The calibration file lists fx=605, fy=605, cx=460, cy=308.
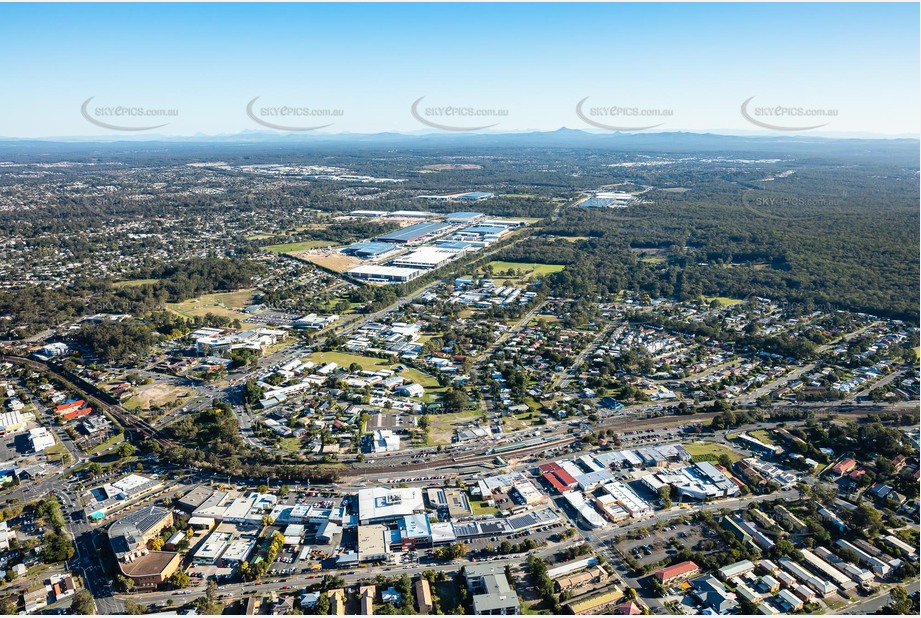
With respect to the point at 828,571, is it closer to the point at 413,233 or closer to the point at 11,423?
the point at 11,423

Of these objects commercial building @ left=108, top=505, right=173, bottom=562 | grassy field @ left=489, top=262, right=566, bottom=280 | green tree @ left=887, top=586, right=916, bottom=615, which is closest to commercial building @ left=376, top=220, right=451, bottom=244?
grassy field @ left=489, top=262, right=566, bottom=280

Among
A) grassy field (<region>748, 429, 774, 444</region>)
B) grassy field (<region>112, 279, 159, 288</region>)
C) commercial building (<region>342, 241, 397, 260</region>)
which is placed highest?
commercial building (<region>342, 241, 397, 260</region>)

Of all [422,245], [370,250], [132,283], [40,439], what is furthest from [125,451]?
[422,245]

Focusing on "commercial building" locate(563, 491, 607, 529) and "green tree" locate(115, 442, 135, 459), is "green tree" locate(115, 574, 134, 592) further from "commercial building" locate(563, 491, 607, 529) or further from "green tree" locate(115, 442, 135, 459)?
"commercial building" locate(563, 491, 607, 529)

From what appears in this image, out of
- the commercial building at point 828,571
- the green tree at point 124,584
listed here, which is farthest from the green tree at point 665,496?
the green tree at point 124,584

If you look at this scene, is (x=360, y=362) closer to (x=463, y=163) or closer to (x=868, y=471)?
(x=868, y=471)

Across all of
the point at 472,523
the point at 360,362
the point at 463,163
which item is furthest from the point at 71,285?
the point at 463,163

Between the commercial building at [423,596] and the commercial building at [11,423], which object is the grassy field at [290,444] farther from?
the commercial building at [11,423]
